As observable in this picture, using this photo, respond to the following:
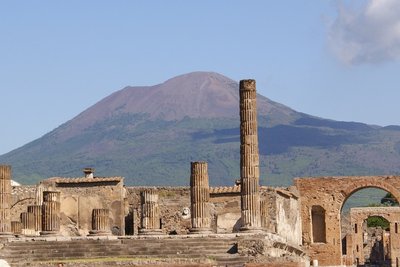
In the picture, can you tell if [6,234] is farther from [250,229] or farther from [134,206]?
[134,206]

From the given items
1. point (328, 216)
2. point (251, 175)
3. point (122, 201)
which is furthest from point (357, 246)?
point (251, 175)

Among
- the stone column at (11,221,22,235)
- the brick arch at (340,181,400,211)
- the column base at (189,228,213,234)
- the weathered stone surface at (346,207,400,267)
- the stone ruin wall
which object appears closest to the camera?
the column base at (189,228,213,234)

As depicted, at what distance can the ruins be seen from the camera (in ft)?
150

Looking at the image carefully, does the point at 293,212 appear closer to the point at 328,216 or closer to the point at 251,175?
the point at 328,216

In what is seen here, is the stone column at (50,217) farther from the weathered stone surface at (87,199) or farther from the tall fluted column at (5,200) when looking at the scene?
the weathered stone surface at (87,199)

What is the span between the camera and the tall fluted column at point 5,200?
4916 cm

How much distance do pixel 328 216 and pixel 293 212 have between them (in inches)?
196

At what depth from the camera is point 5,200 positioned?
49781 millimetres

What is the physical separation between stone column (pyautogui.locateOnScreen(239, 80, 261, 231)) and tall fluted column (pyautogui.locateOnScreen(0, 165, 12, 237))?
7.94m

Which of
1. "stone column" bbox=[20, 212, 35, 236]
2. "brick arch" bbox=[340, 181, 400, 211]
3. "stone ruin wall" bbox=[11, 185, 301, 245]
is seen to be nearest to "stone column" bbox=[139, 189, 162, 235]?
"stone column" bbox=[20, 212, 35, 236]

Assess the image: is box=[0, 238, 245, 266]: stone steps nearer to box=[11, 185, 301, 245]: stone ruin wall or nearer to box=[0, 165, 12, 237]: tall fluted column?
box=[0, 165, 12, 237]: tall fluted column

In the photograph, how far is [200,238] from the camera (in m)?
46.8

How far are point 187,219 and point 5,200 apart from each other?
10.1 meters

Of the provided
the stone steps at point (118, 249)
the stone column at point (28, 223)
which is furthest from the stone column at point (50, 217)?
the stone steps at point (118, 249)
